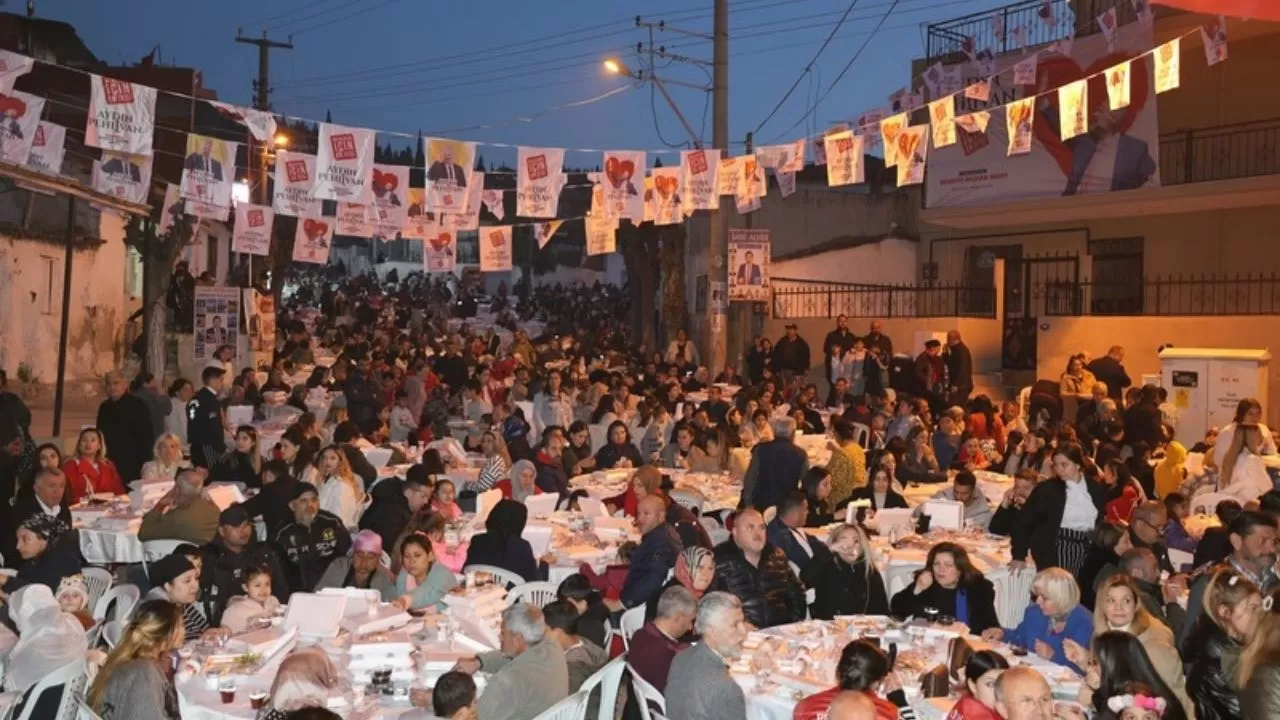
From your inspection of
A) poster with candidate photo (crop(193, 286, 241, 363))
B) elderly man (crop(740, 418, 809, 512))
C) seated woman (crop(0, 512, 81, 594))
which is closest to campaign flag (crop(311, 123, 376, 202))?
poster with candidate photo (crop(193, 286, 241, 363))

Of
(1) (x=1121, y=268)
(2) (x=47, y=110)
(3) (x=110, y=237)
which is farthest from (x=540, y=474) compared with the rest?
(2) (x=47, y=110)

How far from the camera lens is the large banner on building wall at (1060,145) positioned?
23.3 m

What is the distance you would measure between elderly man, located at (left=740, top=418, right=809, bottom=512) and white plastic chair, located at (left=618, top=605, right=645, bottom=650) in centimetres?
405

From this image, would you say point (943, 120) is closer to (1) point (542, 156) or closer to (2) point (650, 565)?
(1) point (542, 156)

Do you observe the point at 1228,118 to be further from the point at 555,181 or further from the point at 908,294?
the point at 555,181

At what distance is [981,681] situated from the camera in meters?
6.59

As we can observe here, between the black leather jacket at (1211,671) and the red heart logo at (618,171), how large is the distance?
15504mm

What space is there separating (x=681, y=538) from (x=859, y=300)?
→ 2040 centimetres

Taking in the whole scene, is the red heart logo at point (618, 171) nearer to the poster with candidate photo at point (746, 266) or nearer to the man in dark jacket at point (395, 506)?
the poster with candidate photo at point (746, 266)

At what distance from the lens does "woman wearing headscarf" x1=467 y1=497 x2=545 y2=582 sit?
34.4 ft

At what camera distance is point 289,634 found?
8.09m

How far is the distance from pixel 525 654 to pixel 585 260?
60.7 metres

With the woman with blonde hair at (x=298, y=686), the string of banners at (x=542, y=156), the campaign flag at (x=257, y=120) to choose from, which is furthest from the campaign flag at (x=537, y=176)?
the woman with blonde hair at (x=298, y=686)

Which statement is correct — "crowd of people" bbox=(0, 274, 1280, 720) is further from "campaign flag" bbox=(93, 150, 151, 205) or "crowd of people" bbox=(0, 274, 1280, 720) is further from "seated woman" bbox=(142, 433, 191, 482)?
"campaign flag" bbox=(93, 150, 151, 205)
